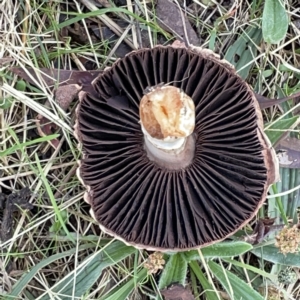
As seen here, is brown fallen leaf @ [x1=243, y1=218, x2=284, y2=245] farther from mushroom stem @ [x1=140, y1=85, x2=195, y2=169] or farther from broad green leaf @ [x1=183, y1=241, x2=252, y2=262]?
mushroom stem @ [x1=140, y1=85, x2=195, y2=169]

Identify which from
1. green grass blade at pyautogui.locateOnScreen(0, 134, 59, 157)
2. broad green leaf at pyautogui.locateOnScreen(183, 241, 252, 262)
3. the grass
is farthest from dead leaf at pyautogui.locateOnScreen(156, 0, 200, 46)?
broad green leaf at pyautogui.locateOnScreen(183, 241, 252, 262)

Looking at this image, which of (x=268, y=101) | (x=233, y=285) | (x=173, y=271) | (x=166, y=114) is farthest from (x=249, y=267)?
(x=166, y=114)

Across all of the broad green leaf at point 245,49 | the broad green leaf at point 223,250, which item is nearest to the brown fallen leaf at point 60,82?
the broad green leaf at point 245,49

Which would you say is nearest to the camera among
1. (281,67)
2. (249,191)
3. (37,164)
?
(249,191)

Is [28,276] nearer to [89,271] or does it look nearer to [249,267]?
[89,271]

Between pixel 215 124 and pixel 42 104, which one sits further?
pixel 42 104

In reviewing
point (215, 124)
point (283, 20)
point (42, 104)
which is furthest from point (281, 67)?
point (42, 104)

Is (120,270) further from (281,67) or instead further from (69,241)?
(281,67)
